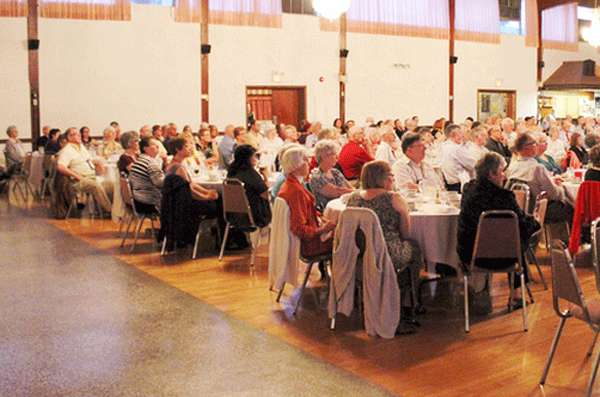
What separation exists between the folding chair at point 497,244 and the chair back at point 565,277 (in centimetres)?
109

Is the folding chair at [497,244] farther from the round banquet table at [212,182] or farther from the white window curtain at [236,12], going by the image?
the white window curtain at [236,12]

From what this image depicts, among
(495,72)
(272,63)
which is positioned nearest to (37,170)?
(272,63)

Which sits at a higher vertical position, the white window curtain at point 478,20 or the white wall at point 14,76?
the white window curtain at point 478,20

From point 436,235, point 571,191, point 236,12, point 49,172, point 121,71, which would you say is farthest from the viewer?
point 236,12

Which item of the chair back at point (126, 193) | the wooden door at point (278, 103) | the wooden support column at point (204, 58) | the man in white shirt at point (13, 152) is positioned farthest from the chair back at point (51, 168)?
the wooden door at point (278, 103)

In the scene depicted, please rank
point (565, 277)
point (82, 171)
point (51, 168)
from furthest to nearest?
point (51, 168) → point (82, 171) → point (565, 277)

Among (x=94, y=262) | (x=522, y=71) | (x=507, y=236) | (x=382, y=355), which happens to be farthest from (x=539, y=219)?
(x=522, y=71)

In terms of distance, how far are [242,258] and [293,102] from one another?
9713mm

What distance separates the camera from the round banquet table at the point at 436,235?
17.3 feet

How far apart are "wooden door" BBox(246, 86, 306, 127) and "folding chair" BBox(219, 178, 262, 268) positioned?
9.24 metres

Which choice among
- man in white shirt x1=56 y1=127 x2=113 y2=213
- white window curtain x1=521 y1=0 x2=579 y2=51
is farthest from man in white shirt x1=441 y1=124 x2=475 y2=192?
white window curtain x1=521 y1=0 x2=579 y2=51

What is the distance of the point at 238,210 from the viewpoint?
6.93 meters

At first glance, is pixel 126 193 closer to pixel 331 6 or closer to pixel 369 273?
pixel 369 273

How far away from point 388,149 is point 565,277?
19.2 feet
